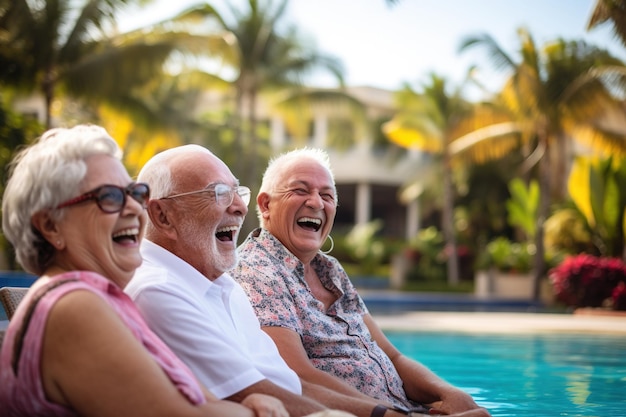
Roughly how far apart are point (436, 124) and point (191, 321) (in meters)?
27.9

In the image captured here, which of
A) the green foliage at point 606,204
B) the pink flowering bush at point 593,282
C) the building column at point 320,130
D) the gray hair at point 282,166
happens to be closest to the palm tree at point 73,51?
the green foliage at point 606,204

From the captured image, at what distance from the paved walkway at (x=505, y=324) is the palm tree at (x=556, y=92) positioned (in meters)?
6.77

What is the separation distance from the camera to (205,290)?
2.95 meters

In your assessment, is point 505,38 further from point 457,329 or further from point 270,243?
point 270,243

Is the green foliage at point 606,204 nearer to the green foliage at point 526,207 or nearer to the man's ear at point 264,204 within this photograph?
the green foliage at point 526,207

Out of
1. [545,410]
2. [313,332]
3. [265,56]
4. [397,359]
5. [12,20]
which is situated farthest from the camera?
[265,56]

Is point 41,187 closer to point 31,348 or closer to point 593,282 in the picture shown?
point 31,348

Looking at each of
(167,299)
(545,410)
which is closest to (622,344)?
(545,410)

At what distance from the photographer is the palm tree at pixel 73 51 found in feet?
66.1

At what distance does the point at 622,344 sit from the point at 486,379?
13.8 ft

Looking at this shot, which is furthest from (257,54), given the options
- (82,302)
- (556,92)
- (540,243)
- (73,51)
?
(82,302)

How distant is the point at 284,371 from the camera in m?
3.12

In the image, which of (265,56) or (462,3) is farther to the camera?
(462,3)

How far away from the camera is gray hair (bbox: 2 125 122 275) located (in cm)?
225
